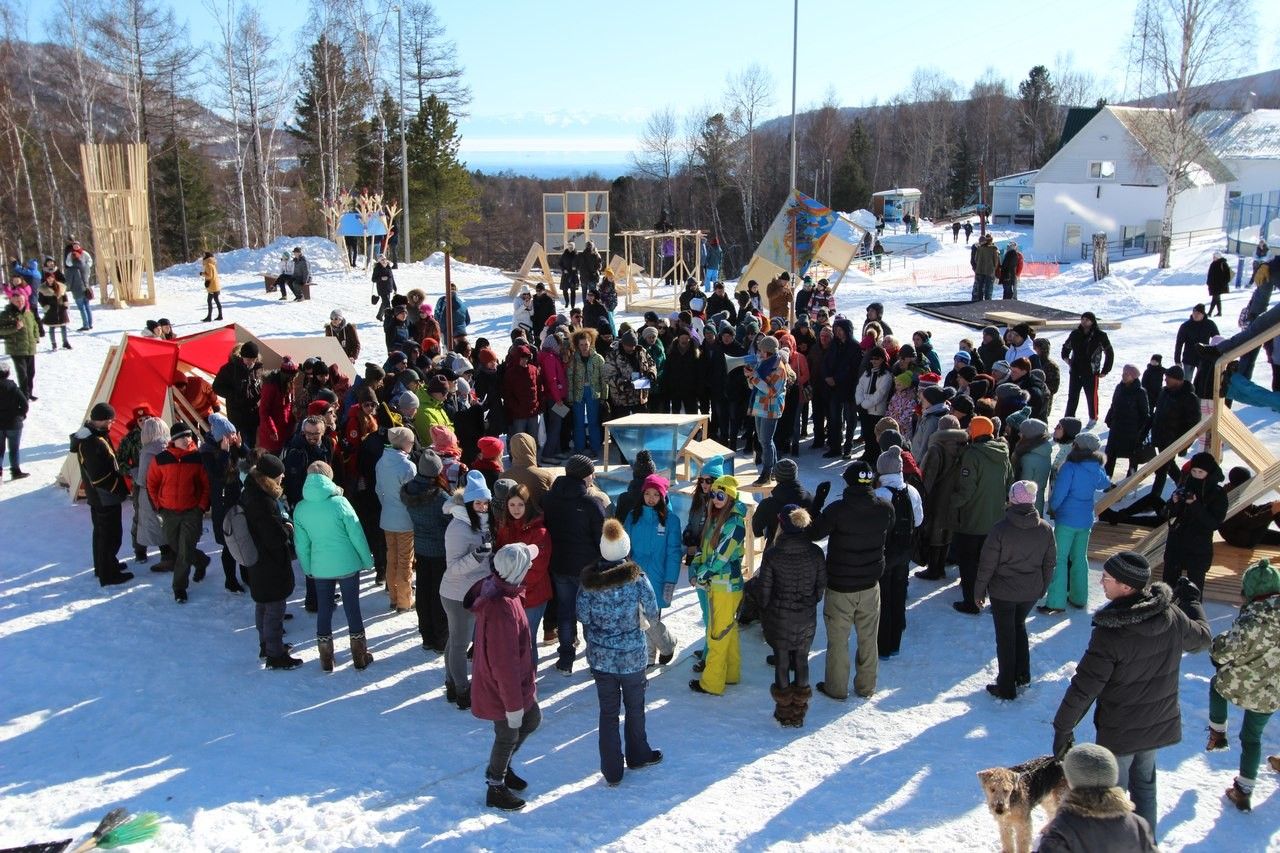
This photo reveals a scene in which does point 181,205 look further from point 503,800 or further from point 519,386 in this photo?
point 503,800

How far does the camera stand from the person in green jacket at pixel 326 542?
260 inches

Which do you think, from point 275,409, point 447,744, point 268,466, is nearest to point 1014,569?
point 447,744

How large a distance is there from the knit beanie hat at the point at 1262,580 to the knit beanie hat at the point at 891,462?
6.60ft

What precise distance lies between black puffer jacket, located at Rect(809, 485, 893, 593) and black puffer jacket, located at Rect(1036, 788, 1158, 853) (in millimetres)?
2528

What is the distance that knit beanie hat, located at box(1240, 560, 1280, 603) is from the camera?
201 inches

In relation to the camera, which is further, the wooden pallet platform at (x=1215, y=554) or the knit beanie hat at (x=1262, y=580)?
the wooden pallet platform at (x=1215, y=554)

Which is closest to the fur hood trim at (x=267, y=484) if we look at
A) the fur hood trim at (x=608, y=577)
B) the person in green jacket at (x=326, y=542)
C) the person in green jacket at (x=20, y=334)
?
the person in green jacket at (x=326, y=542)

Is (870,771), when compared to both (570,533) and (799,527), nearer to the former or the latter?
(799,527)

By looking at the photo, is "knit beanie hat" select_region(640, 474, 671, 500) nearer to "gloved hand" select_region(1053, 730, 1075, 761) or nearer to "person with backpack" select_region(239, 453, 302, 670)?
"person with backpack" select_region(239, 453, 302, 670)

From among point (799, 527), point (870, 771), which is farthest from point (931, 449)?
point (870, 771)

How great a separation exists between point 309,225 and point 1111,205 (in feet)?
113

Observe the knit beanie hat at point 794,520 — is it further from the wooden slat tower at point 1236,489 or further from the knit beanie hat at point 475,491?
the wooden slat tower at point 1236,489

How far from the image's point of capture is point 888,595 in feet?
22.7

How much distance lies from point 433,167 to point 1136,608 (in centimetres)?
3736
